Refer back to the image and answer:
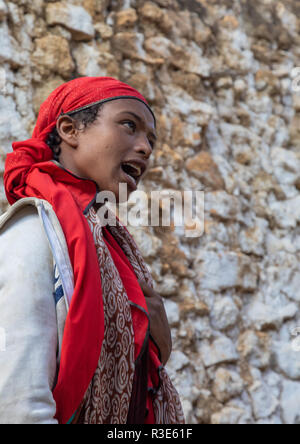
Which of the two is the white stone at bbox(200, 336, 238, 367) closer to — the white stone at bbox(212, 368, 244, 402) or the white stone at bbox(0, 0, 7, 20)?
the white stone at bbox(212, 368, 244, 402)

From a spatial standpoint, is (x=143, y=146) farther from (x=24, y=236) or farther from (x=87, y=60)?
(x=87, y=60)

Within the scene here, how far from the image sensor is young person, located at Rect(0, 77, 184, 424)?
853 mm

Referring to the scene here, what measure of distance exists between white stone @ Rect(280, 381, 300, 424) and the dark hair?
70.5 inches

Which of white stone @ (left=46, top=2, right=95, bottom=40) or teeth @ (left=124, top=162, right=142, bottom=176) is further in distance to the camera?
white stone @ (left=46, top=2, right=95, bottom=40)

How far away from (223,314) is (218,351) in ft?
0.61

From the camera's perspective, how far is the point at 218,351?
233 cm

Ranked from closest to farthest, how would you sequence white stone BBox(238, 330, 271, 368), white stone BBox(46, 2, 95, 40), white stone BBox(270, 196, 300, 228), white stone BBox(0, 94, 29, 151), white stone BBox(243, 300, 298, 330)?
white stone BBox(0, 94, 29, 151), white stone BBox(46, 2, 95, 40), white stone BBox(238, 330, 271, 368), white stone BBox(243, 300, 298, 330), white stone BBox(270, 196, 300, 228)

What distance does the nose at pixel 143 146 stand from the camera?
3.98 ft

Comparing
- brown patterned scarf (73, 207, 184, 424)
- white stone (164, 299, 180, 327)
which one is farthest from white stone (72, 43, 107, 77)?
brown patterned scarf (73, 207, 184, 424)

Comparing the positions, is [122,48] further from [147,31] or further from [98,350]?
[98,350]

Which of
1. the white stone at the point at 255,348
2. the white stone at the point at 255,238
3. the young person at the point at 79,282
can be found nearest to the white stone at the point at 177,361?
the white stone at the point at 255,348

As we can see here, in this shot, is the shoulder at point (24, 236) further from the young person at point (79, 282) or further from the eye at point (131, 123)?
the eye at point (131, 123)

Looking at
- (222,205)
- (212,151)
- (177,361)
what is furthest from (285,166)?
(177,361)

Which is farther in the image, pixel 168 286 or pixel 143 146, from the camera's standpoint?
pixel 168 286
